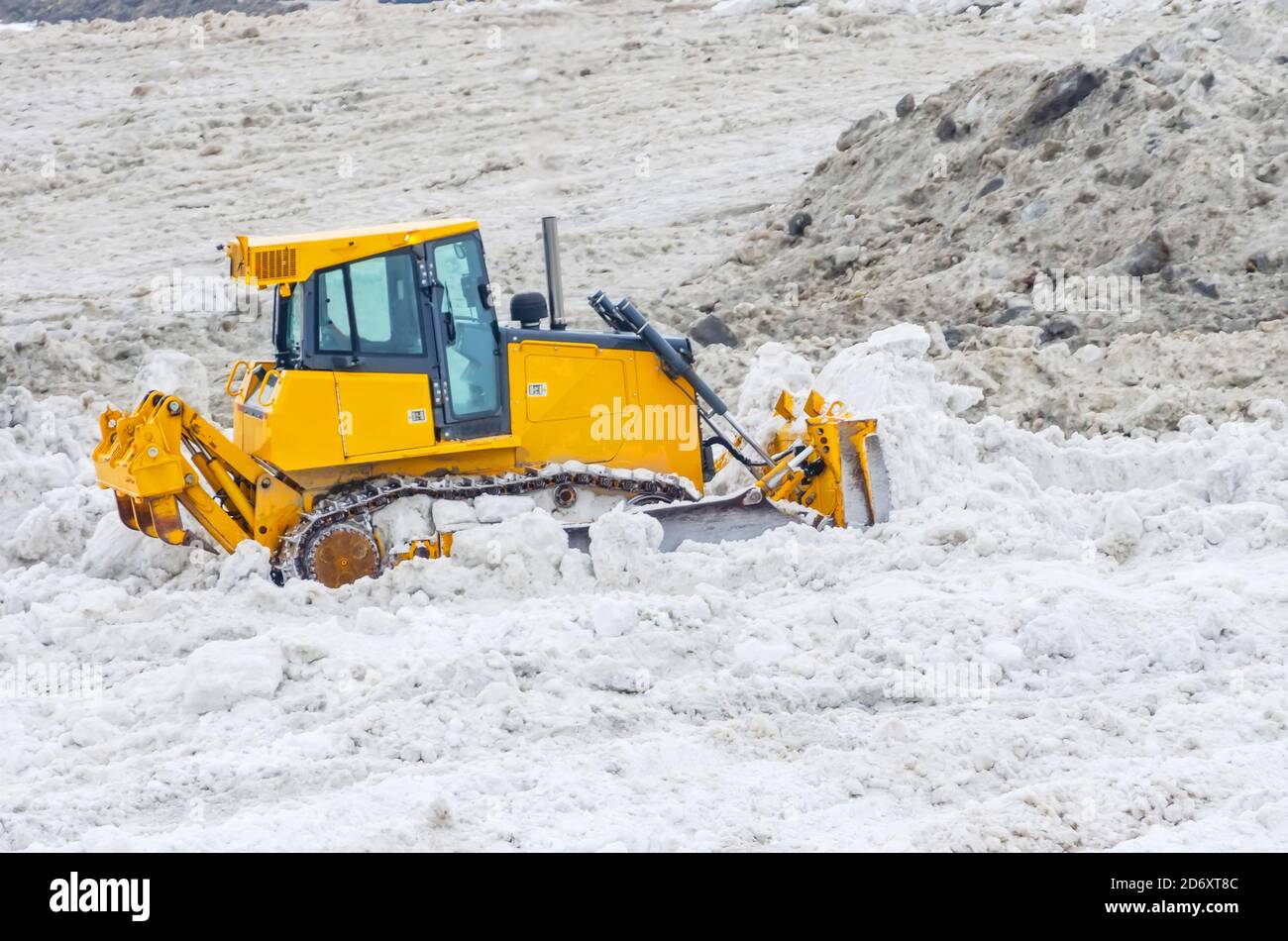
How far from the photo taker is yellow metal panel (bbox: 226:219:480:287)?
26.0 ft

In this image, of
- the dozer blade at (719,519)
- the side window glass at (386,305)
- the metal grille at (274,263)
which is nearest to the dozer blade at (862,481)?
the dozer blade at (719,519)

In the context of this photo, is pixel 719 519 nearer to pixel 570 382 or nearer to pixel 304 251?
pixel 570 382

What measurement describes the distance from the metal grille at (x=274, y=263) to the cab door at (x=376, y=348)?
150 mm

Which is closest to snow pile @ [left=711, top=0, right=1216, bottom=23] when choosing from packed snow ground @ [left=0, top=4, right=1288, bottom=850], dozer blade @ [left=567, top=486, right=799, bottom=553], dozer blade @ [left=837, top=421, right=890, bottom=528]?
packed snow ground @ [left=0, top=4, right=1288, bottom=850]

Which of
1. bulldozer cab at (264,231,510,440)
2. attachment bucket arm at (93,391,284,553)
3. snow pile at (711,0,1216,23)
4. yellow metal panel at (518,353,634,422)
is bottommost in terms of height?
attachment bucket arm at (93,391,284,553)

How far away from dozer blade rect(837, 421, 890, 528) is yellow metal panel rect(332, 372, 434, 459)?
85.7 inches

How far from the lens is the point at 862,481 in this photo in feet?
28.1

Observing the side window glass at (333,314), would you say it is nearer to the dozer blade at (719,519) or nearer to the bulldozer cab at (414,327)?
the bulldozer cab at (414,327)

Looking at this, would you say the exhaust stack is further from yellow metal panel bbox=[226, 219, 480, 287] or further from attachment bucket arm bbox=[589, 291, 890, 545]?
yellow metal panel bbox=[226, 219, 480, 287]

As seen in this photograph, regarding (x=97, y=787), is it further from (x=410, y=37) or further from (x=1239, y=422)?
(x=410, y=37)

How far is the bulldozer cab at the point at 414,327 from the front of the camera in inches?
316

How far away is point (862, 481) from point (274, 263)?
3201 millimetres

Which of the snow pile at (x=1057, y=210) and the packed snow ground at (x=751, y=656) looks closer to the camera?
the packed snow ground at (x=751, y=656)

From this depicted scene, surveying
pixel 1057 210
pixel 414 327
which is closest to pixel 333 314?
pixel 414 327
